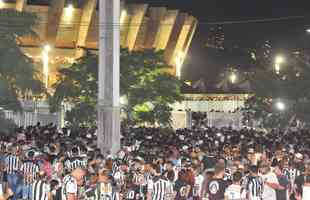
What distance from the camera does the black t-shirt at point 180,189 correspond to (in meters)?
15.1

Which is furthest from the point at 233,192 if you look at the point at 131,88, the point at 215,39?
the point at 215,39

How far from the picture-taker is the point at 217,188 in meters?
13.4

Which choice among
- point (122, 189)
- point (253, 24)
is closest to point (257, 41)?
point (253, 24)

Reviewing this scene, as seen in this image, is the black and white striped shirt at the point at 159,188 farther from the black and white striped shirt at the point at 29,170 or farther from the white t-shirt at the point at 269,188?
the black and white striped shirt at the point at 29,170

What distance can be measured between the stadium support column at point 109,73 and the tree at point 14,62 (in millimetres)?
3608

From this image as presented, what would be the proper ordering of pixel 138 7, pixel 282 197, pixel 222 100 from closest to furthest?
pixel 282 197 → pixel 222 100 → pixel 138 7

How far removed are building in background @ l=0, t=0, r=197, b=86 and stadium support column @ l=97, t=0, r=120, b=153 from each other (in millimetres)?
28398

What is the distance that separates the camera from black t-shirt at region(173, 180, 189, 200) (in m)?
15.1

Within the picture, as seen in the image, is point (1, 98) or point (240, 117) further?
point (240, 117)

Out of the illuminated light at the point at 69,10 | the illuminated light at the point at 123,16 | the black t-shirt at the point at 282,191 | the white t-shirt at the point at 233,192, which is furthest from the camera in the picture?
the illuminated light at the point at 123,16

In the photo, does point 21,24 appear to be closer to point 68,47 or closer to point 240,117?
point 240,117

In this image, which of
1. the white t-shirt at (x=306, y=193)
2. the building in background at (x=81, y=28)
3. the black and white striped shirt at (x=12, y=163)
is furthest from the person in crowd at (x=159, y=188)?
the building in background at (x=81, y=28)

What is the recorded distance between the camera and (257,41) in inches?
3152

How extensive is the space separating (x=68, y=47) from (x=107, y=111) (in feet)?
121
